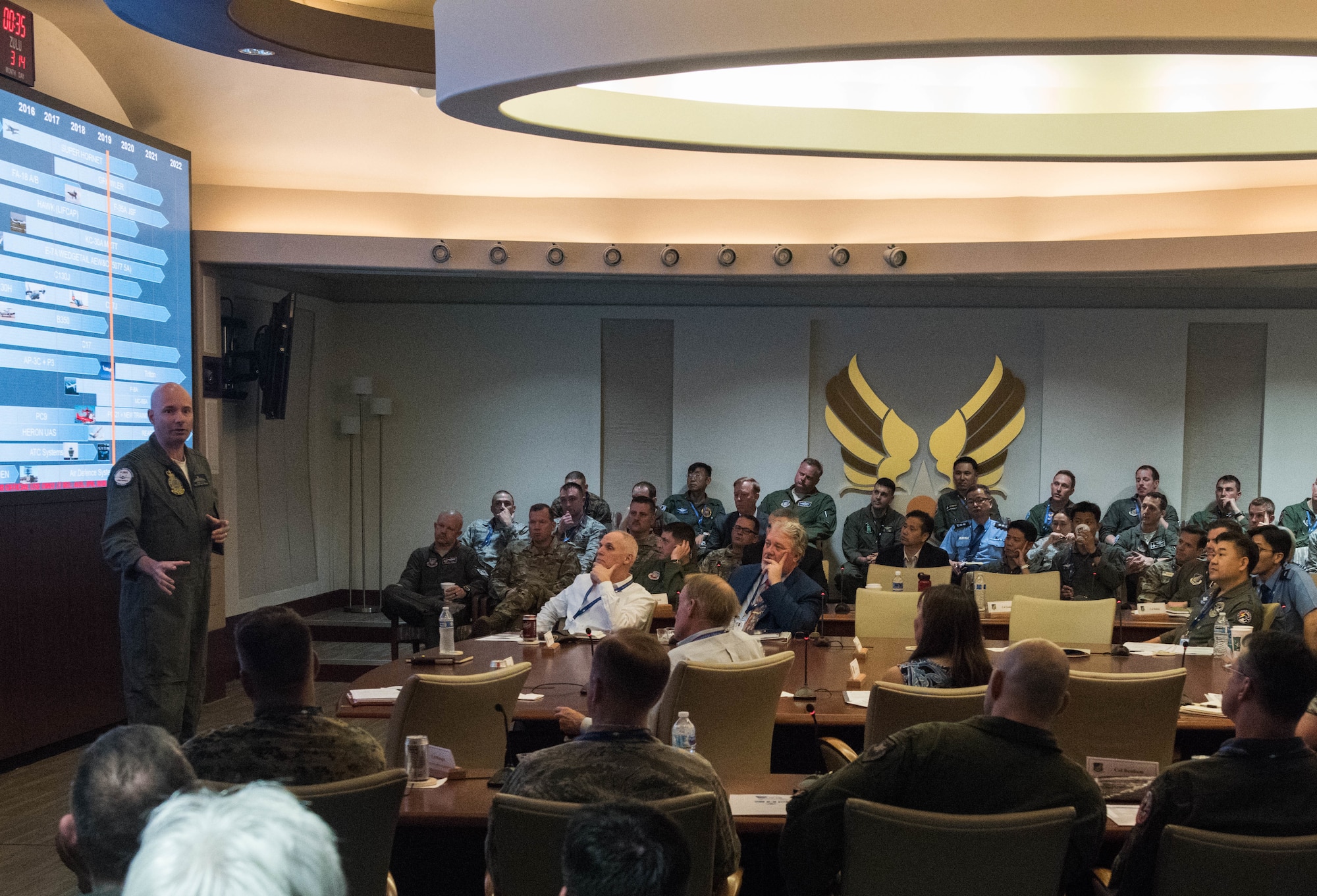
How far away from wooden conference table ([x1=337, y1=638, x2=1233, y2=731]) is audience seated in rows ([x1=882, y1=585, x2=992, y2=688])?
297 mm

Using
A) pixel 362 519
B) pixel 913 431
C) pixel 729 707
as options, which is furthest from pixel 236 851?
pixel 362 519

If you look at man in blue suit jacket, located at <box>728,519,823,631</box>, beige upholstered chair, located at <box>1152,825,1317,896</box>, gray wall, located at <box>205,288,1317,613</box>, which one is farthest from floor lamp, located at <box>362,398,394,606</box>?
beige upholstered chair, located at <box>1152,825,1317,896</box>

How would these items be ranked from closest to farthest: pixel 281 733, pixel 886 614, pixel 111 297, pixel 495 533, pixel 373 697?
A: 1. pixel 281 733
2. pixel 373 697
3. pixel 886 614
4. pixel 111 297
5. pixel 495 533

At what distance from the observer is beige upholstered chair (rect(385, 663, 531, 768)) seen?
3490 mm

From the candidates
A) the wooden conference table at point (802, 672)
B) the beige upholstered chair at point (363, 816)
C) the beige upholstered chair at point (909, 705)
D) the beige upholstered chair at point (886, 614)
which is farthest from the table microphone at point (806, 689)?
the beige upholstered chair at point (363, 816)

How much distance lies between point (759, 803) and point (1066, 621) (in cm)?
341

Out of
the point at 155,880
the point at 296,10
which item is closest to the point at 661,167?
the point at 296,10

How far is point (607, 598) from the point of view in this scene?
5637mm

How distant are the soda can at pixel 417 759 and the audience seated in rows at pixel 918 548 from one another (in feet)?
17.9

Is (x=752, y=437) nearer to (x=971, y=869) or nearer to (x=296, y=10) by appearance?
(x=296, y=10)

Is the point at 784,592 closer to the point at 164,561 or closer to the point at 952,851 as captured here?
the point at 164,561

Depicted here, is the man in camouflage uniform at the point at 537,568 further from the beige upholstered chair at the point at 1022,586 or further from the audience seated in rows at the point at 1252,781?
the audience seated in rows at the point at 1252,781

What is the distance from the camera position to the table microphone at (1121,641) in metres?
5.07

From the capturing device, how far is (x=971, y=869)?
2330mm
